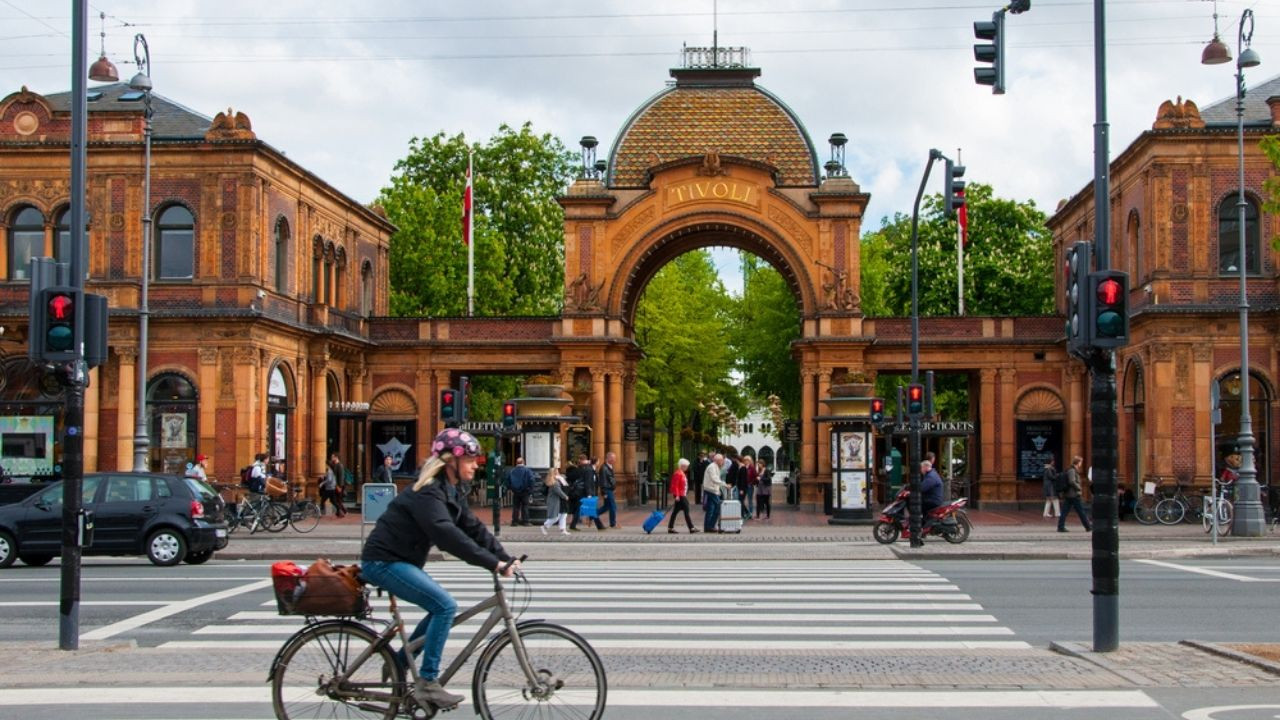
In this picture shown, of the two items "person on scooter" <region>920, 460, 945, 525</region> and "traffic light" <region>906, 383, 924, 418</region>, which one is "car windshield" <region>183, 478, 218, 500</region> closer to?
"person on scooter" <region>920, 460, 945, 525</region>

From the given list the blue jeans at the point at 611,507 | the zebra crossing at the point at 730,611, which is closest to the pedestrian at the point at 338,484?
the blue jeans at the point at 611,507

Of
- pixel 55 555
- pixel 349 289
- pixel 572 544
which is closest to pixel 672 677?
pixel 55 555

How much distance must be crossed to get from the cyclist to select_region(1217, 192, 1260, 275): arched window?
1321 inches

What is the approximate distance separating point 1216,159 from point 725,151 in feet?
57.1

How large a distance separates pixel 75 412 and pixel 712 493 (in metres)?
20.4

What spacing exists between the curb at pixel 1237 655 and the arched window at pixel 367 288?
41.8m

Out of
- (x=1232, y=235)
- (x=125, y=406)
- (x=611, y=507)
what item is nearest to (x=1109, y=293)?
(x=611, y=507)

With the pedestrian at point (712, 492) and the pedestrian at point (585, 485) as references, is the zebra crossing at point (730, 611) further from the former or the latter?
the pedestrian at point (585, 485)

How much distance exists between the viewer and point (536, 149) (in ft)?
222

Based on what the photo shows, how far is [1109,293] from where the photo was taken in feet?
42.5

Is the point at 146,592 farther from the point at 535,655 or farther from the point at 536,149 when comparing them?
A: the point at 536,149

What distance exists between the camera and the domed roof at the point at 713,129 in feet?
166

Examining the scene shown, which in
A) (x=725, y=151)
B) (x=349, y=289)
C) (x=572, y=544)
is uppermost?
(x=725, y=151)

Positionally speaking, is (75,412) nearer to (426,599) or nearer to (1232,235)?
(426,599)
